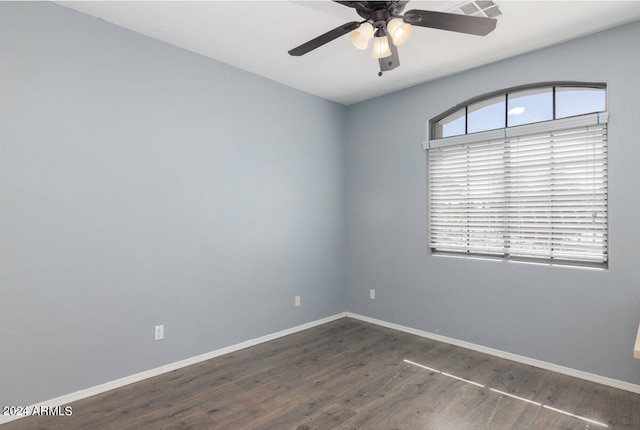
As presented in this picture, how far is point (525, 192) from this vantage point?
3238 mm

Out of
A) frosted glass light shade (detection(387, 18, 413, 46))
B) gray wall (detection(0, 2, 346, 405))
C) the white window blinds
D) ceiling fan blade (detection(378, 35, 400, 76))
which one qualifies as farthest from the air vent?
gray wall (detection(0, 2, 346, 405))

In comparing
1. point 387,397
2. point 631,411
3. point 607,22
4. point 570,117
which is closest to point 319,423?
point 387,397

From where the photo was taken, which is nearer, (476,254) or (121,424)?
(121,424)

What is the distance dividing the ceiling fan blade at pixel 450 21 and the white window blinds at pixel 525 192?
169 centimetres

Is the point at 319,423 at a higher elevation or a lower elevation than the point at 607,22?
lower

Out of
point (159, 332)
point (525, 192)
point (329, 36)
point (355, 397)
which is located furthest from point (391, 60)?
point (159, 332)

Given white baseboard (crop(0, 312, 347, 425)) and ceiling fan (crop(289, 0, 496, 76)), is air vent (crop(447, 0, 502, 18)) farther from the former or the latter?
white baseboard (crop(0, 312, 347, 425))

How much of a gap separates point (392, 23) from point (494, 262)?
2532 millimetres

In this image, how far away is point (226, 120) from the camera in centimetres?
346

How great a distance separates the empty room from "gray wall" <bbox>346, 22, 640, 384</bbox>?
Answer: 17mm

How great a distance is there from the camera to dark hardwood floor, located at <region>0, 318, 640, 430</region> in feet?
7.44

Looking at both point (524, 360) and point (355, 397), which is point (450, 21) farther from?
point (524, 360)

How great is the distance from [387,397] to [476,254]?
1.81 meters

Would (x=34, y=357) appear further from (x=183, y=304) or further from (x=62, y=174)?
(x=62, y=174)
